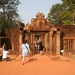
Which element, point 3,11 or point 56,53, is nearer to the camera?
point 56,53

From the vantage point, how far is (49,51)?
Result: 17.4 m

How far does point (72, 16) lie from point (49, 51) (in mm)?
18429

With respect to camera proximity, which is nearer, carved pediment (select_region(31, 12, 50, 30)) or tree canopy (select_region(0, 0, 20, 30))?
carved pediment (select_region(31, 12, 50, 30))

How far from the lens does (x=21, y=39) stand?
17.4m

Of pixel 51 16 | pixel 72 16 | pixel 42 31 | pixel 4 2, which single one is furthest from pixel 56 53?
pixel 51 16

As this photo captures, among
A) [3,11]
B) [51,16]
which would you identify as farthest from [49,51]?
[51,16]

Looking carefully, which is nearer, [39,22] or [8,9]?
[39,22]

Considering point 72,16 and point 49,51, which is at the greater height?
point 72,16

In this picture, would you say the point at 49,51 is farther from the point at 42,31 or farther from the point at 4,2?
the point at 4,2

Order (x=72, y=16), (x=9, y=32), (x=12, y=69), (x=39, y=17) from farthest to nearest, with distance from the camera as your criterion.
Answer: (x=72, y=16) → (x=9, y=32) → (x=39, y=17) → (x=12, y=69)

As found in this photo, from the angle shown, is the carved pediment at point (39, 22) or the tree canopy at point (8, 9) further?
the tree canopy at point (8, 9)

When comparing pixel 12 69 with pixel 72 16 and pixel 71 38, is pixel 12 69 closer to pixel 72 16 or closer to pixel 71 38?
pixel 71 38

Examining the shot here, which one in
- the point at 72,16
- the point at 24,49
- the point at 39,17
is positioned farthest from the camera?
the point at 72,16

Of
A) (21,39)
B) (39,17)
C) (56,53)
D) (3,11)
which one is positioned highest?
(3,11)
